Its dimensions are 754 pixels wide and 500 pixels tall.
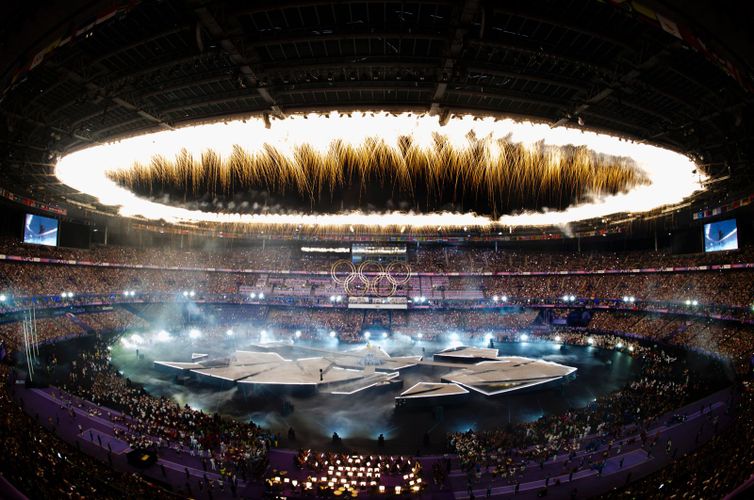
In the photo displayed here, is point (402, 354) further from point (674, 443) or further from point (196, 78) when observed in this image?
point (196, 78)

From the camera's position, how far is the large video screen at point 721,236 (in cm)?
3538

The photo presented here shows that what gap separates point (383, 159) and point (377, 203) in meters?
19.7

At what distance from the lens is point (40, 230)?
3969 cm

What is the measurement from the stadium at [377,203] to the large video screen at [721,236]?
26 centimetres

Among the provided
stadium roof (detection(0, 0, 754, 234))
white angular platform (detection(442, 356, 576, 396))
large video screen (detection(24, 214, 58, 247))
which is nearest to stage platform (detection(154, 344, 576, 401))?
white angular platform (detection(442, 356, 576, 396))

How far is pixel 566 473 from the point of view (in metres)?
16.5

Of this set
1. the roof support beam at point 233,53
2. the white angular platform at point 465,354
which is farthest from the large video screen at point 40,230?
the white angular platform at point 465,354

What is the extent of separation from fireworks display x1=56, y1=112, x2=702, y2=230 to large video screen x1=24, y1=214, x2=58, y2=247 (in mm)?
8919

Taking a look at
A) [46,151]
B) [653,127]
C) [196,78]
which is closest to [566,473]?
[653,127]

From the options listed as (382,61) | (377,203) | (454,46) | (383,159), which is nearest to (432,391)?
(383,159)

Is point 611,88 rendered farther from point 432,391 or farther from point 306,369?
point 306,369

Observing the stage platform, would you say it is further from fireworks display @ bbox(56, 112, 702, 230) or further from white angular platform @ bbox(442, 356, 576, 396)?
fireworks display @ bbox(56, 112, 702, 230)

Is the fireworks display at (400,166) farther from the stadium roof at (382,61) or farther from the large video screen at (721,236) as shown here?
the large video screen at (721,236)

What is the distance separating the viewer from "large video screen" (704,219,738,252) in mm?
35375
